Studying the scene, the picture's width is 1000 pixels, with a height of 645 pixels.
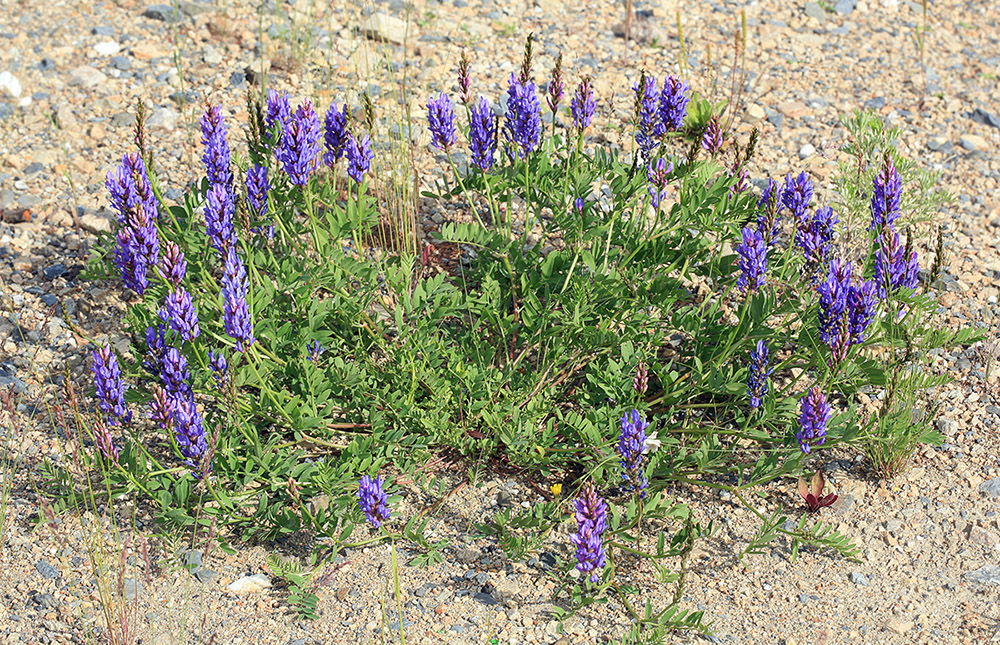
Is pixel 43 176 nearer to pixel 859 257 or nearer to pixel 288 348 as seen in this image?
pixel 288 348

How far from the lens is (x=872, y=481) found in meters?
3.99

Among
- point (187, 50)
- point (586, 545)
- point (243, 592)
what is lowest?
point (243, 592)

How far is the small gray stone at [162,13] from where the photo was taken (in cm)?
693

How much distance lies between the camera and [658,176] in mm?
3955

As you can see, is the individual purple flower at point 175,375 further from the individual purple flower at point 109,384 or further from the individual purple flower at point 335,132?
the individual purple flower at point 335,132

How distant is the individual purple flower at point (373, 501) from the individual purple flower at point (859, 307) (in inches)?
64.6

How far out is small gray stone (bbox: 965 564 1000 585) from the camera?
140 inches

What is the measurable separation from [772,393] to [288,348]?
1.92 m

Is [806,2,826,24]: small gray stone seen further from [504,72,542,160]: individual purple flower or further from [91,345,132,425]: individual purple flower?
[91,345,132,425]: individual purple flower

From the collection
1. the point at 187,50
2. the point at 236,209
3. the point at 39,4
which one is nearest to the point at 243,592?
the point at 236,209

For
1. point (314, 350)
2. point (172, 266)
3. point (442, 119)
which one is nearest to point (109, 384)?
point (172, 266)

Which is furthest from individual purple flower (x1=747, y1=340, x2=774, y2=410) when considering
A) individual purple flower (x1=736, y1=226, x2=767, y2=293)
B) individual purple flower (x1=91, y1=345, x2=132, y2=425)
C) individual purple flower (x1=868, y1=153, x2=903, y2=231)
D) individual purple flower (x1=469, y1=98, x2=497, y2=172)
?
individual purple flower (x1=91, y1=345, x2=132, y2=425)

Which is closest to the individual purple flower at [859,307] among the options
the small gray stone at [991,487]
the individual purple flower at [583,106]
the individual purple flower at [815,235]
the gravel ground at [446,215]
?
the individual purple flower at [815,235]

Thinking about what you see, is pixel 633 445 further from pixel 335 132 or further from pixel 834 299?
pixel 335 132
